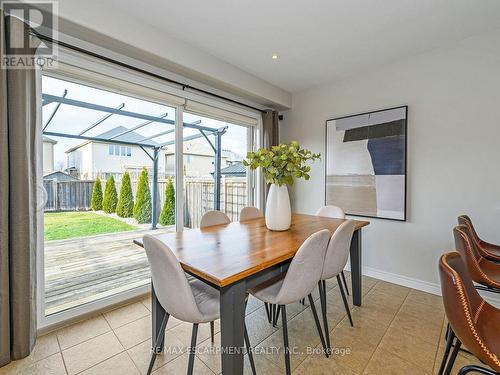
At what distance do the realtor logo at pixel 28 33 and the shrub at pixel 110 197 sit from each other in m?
1.07

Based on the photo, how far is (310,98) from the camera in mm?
3584

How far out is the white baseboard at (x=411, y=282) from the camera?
90.8 inches

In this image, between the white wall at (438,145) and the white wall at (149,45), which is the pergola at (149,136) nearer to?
the white wall at (149,45)

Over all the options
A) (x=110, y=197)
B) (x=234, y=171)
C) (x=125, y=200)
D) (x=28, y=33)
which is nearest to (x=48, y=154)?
(x=110, y=197)

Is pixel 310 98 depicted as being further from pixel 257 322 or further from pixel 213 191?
pixel 257 322

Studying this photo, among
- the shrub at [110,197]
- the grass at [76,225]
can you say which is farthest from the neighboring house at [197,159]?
the grass at [76,225]

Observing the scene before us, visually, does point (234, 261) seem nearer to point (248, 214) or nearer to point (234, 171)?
point (248, 214)

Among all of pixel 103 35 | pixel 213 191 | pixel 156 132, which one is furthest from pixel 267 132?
pixel 103 35

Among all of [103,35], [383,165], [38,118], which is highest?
[103,35]

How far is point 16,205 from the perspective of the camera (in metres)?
1.62

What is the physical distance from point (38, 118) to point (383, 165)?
11.2 ft

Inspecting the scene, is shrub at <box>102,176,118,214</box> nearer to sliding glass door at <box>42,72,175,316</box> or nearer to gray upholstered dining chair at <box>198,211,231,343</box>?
sliding glass door at <box>42,72,175,316</box>

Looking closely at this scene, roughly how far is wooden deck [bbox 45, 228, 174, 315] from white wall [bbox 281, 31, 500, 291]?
2808mm

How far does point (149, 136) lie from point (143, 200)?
0.73 m
